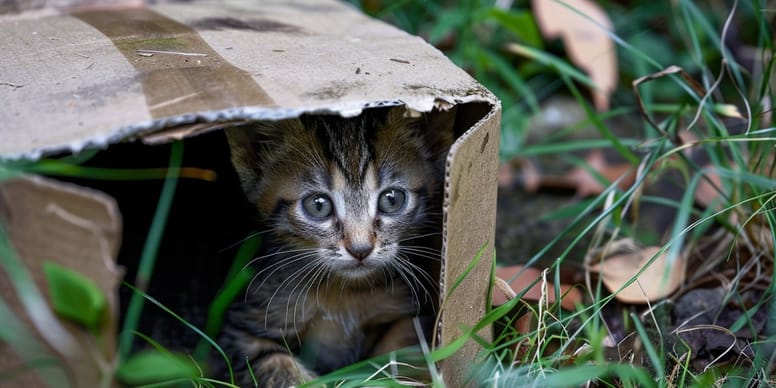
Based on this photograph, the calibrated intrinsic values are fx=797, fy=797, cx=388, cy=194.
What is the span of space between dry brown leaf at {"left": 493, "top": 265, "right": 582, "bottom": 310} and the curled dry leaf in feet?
0.40

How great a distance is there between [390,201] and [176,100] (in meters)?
0.77

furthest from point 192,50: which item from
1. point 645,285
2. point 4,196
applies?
point 645,285

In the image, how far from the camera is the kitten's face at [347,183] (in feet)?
7.38

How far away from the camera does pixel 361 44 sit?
2.34 meters

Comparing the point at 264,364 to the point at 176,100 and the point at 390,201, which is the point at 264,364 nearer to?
the point at 390,201

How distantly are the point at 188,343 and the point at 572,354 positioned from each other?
4.75ft

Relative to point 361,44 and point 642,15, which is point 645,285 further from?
point 642,15

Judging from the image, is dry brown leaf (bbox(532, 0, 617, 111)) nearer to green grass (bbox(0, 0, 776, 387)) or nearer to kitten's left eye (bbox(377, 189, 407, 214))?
green grass (bbox(0, 0, 776, 387))

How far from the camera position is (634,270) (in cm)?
256

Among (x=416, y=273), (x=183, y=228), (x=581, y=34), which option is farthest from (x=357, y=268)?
(x=581, y=34)

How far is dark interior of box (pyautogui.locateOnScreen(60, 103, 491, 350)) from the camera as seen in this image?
2.88 m

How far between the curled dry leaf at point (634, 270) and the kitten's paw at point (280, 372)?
947mm

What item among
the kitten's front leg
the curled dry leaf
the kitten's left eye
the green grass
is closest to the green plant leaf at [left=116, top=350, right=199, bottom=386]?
the green grass

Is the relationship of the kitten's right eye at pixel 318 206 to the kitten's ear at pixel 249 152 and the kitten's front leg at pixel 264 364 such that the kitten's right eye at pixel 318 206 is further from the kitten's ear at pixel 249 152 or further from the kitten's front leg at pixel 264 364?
the kitten's front leg at pixel 264 364
